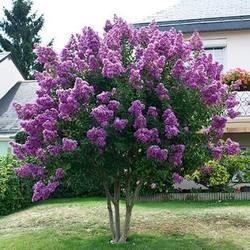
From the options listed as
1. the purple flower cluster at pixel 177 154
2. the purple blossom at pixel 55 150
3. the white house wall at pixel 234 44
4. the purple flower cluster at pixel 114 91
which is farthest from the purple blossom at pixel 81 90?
the white house wall at pixel 234 44

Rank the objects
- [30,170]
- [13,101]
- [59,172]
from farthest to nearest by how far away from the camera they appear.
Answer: [13,101]
[30,170]
[59,172]

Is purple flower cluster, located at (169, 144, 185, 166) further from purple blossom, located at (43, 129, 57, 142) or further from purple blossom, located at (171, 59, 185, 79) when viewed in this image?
purple blossom, located at (43, 129, 57, 142)

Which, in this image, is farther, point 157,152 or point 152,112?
point 152,112

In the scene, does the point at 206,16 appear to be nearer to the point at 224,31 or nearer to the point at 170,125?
the point at 224,31

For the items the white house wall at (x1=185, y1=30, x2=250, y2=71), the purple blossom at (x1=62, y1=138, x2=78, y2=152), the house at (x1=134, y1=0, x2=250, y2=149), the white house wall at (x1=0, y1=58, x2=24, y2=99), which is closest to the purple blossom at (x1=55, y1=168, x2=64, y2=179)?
the purple blossom at (x1=62, y1=138, x2=78, y2=152)

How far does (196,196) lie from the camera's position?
52.0ft

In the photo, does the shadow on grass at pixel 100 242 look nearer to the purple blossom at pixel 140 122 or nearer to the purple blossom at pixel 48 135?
the purple blossom at pixel 48 135

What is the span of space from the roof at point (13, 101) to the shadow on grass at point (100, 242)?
37.9ft

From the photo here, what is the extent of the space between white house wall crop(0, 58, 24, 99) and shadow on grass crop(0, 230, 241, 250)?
17.9 meters

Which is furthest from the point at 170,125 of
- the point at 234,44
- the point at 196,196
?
the point at 234,44

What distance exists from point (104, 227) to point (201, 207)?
3611mm

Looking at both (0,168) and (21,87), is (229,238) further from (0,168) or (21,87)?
(21,87)

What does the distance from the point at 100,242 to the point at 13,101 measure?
17089 mm

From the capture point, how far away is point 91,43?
382 inches
